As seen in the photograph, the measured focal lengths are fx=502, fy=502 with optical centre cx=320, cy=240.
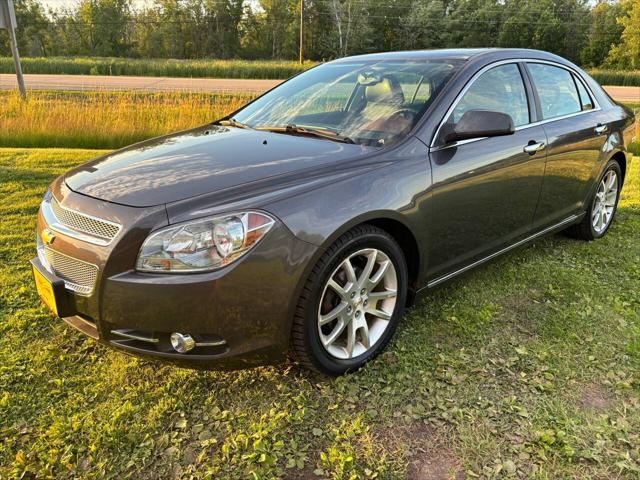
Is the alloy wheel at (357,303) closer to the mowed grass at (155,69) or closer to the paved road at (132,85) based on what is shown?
the paved road at (132,85)

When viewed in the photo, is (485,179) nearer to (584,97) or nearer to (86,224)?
(584,97)

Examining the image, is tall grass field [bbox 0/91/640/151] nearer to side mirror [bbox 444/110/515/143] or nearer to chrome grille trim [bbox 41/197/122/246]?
chrome grille trim [bbox 41/197/122/246]

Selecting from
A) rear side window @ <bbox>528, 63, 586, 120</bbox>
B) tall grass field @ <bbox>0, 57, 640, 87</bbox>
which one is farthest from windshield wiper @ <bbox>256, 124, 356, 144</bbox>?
tall grass field @ <bbox>0, 57, 640, 87</bbox>

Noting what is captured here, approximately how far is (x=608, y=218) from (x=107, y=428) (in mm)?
4485

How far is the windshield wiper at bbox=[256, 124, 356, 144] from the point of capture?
2809 mm

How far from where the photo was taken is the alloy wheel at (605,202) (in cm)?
440

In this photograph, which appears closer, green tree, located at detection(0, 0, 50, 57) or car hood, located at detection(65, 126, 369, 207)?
car hood, located at detection(65, 126, 369, 207)

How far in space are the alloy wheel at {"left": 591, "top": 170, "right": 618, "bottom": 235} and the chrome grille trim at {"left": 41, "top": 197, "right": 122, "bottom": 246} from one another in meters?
3.93

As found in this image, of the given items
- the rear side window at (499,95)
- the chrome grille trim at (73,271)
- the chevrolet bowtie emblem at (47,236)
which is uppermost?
the rear side window at (499,95)

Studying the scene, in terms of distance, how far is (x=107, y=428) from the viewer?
214cm

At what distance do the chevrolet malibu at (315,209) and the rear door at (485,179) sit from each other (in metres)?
0.01

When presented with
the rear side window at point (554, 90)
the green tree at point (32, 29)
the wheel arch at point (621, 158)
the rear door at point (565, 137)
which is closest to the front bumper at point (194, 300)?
the rear door at point (565, 137)

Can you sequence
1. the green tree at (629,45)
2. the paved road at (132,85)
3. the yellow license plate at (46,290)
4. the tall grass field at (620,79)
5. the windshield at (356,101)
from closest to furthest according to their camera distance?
the yellow license plate at (46,290), the windshield at (356,101), the paved road at (132,85), the tall grass field at (620,79), the green tree at (629,45)

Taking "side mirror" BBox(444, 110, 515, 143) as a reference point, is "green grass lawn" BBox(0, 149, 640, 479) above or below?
below
